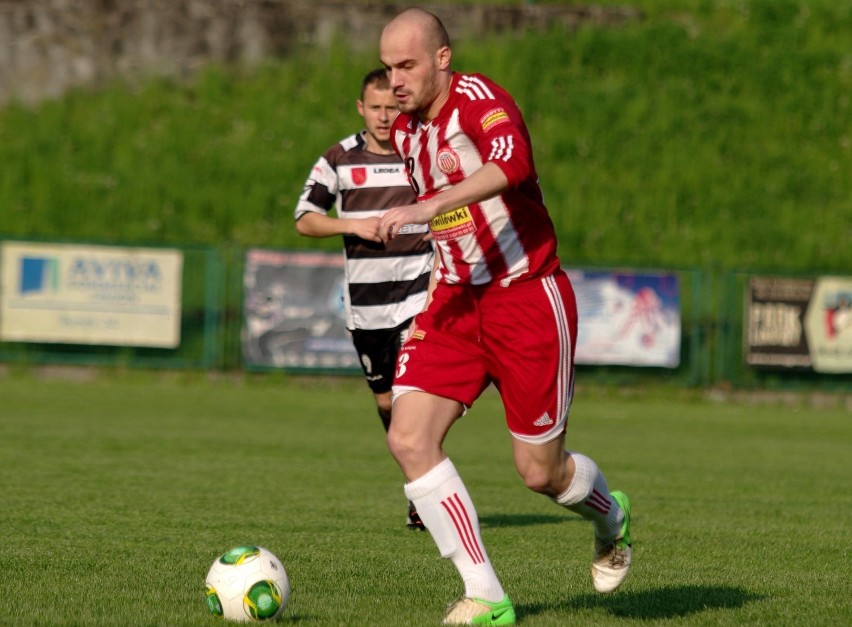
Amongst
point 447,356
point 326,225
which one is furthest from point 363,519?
point 447,356

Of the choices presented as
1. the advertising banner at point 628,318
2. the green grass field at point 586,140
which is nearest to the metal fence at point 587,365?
the advertising banner at point 628,318

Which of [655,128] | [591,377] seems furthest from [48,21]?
[591,377]

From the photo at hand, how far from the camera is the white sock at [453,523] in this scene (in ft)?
15.5

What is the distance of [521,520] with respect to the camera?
795 cm

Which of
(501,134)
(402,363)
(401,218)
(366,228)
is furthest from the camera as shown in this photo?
(366,228)

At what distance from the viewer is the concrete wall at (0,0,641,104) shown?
86.0 feet

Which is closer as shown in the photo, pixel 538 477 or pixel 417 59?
pixel 417 59

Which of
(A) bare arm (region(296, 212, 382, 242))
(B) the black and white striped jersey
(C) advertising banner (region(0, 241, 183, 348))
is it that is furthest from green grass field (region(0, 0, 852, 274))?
(A) bare arm (region(296, 212, 382, 242))

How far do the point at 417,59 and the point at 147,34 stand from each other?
904 inches

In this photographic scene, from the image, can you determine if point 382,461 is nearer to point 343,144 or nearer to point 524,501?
point 524,501

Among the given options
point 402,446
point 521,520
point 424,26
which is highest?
point 424,26

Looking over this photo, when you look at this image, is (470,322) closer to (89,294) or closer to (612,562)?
(612,562)

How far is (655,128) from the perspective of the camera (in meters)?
25.6

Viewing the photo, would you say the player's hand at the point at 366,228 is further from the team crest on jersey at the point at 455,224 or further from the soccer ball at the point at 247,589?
the soccer ball at the point at 247,589
